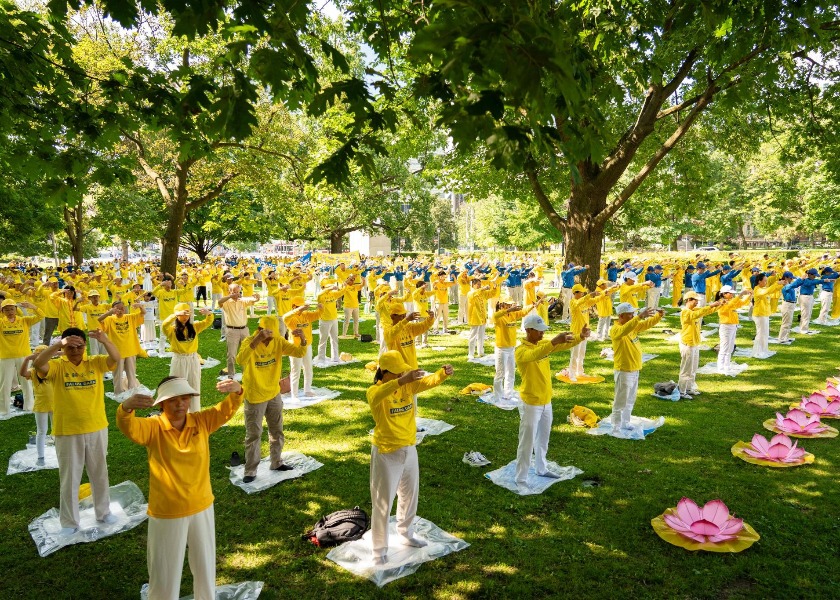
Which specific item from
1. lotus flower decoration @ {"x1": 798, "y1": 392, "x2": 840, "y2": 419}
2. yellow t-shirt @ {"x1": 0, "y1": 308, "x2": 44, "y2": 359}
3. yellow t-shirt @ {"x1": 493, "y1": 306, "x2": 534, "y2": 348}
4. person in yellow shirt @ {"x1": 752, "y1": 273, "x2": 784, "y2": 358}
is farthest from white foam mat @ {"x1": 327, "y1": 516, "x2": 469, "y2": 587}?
person in yellow shirt @ {"x1": 752, "y1": 273, "x2": 784, "y2": 358}

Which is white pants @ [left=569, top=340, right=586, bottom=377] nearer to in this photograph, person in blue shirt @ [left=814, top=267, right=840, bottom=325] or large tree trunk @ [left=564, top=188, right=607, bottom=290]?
large tree trunk @ [left=564, top=188, right=607, bottom=290]

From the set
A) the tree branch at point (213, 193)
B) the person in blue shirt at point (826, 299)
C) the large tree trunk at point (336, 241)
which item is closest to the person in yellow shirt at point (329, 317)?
the tree branch at point (213, 193)

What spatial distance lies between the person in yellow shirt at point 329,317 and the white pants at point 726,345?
914 centimetres

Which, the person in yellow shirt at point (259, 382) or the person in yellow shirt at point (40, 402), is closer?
the person in yellow shirt at point (40, 402)

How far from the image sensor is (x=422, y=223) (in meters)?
54.9

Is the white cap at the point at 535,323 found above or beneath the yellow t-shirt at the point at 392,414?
above

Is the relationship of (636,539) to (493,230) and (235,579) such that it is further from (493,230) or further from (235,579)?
(493,230)

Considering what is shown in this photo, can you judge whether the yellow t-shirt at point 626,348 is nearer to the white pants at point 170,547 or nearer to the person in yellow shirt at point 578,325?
the person in yellow shirt at point 578,325

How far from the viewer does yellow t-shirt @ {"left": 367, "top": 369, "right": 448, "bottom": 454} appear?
4.91 meters

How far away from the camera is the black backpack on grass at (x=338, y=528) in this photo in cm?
552

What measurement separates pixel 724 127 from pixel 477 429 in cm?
1572

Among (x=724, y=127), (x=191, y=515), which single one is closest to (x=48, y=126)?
(x=191, y=515)

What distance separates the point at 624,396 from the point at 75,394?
7765 mm

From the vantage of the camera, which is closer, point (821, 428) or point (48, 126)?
point (48, 126)
